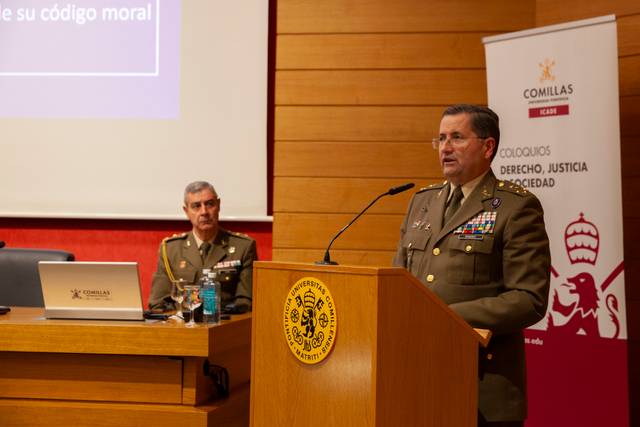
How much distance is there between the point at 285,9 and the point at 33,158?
5.92 feet

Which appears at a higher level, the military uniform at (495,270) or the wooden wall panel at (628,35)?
the wooden wall panel at (628,35)

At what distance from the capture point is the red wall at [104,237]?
499 centimetres

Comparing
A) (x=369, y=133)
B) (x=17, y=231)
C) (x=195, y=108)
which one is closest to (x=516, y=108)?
(x=369, y=133)

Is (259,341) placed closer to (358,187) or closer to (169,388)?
(169,388)

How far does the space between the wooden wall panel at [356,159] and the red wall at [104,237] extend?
831mm

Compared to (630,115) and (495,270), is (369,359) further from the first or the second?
(630,115)

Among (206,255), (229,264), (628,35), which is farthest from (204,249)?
(628,35)

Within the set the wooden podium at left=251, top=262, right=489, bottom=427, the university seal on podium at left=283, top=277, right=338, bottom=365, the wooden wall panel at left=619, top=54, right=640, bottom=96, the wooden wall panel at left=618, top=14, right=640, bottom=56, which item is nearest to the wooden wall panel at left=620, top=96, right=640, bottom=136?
the wooden wall panel at left=619, top=54, right=640, bottom=96

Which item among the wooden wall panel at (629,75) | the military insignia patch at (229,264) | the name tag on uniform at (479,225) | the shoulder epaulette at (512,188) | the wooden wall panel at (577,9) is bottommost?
the military insignia patch at (229,264)

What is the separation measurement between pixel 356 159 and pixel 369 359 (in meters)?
2.83

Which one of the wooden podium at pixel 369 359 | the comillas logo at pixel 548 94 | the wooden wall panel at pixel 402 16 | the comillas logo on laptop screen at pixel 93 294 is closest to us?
the wooden podium at pixel 369 359

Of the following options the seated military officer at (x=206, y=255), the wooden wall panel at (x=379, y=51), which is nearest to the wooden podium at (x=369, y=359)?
the seated military officer at (x=206, y=255)

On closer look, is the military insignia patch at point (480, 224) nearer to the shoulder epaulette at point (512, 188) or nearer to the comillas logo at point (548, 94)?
the shoulder epaulette at point (512, 188)

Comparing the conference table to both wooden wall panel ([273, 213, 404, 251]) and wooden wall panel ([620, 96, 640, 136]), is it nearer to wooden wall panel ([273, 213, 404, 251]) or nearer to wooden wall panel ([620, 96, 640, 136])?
wooden wall panel ([273, 213, 404, 251])
